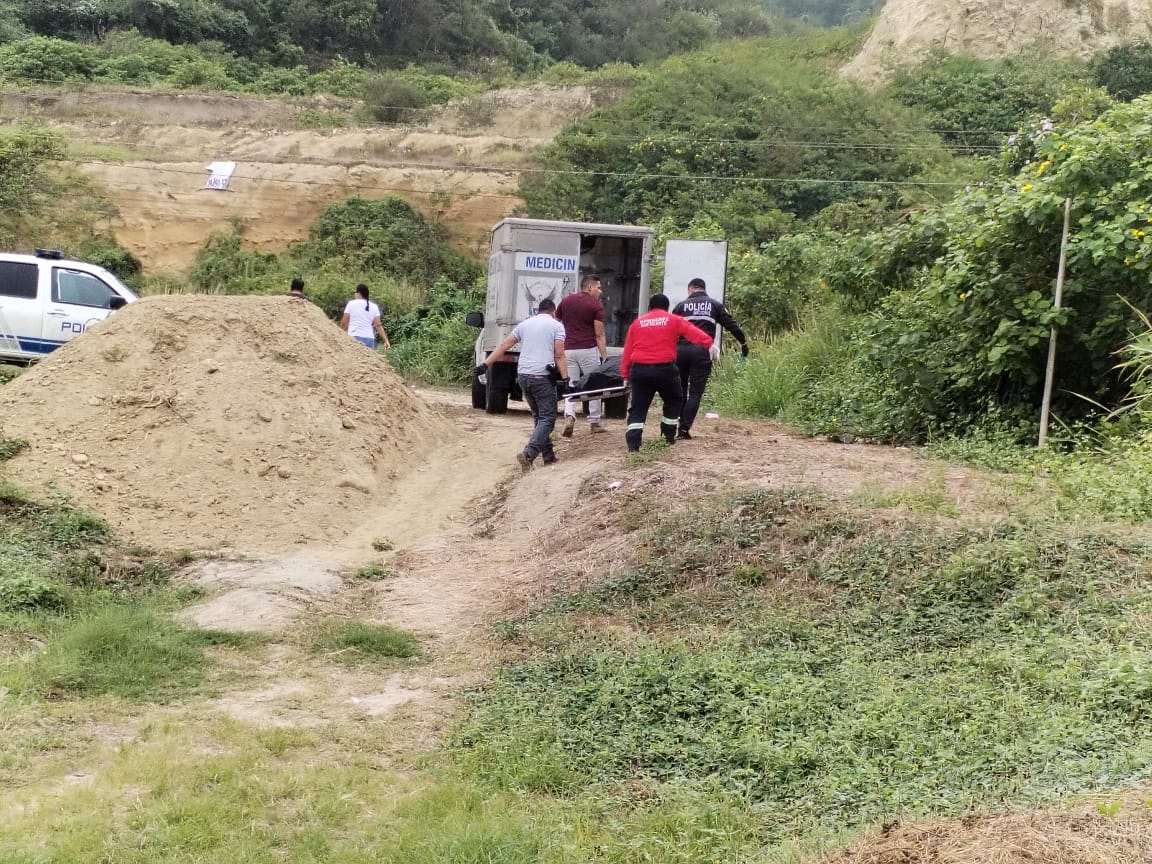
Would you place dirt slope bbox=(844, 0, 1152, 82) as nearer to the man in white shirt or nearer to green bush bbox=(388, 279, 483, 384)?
green bush bbox=(388, 279, 483, 384)

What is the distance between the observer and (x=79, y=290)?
51.8 ft

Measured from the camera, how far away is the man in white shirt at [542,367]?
439 inches

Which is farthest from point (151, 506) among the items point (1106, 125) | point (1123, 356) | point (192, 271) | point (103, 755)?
point (192, 271)

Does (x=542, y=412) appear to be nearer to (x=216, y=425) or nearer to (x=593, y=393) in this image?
(x=593, y=393)

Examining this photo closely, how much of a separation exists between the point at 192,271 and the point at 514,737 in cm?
2817

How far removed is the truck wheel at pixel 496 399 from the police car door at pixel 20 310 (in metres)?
6.04

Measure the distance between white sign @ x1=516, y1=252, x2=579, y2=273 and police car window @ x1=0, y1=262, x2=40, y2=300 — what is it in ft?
21.6

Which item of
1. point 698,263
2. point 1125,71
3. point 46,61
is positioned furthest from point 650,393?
point 46,61

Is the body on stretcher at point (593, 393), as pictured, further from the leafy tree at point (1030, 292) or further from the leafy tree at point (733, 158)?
the leafy tree at point (733, 158)

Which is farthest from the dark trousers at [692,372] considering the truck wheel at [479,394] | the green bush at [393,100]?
the green bush at [393,100]

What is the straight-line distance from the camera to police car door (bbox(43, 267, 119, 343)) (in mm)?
15531

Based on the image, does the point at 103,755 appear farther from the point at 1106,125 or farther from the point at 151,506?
the point at 1106,125

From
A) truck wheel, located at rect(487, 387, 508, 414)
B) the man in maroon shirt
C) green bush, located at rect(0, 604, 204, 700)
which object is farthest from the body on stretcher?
green bush, located at rect(0, 604, 204, 700)

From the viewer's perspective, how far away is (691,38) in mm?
56844
